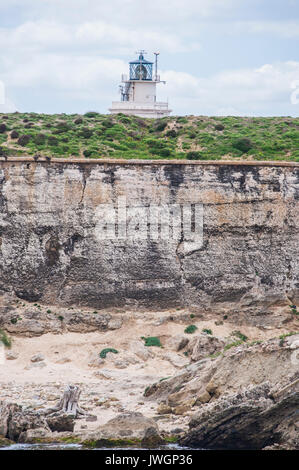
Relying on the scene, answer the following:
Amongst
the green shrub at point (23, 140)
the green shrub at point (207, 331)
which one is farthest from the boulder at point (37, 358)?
the green shrub at point (23, 140)

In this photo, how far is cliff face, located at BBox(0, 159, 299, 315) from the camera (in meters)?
40.8

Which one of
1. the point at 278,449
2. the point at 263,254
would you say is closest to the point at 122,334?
the point at 263,254

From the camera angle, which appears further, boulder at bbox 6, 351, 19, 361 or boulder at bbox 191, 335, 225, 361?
boulder at bbox 6, 351, 19, 361

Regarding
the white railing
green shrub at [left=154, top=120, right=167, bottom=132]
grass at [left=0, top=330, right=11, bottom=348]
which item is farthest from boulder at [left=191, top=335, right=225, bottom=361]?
the white railing

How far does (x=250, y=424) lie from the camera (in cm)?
2678

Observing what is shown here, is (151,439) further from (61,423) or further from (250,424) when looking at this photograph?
(61,423)

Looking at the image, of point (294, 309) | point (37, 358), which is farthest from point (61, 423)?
→ point (294, 309)

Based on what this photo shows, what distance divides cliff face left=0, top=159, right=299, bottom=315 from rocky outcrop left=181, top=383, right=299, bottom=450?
13.9 m

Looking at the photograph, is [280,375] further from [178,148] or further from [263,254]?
[178,148]

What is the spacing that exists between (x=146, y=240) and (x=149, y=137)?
376 inches

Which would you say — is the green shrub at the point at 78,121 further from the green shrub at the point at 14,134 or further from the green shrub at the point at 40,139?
the green shrub at the point at 14,134

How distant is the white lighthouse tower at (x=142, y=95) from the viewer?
2218 inches

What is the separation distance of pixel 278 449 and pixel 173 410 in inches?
203

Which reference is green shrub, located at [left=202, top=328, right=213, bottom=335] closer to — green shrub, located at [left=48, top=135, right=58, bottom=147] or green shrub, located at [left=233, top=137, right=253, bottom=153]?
green shrub, located at [left=233, top=137, right=253, bottom=153]
